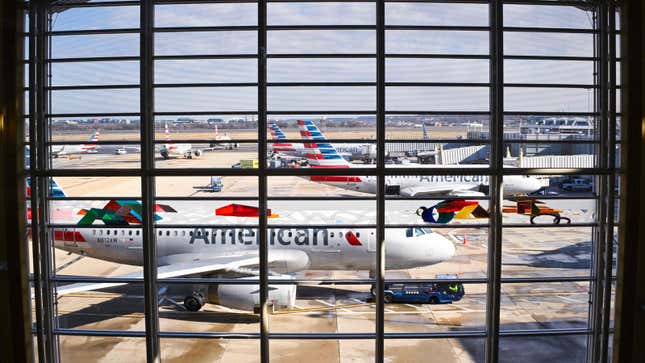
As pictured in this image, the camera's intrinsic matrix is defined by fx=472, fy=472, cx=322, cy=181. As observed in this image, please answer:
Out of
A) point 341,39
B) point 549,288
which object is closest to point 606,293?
point 549,288

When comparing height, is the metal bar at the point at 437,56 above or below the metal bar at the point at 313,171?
above

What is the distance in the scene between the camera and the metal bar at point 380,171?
527 centimetres

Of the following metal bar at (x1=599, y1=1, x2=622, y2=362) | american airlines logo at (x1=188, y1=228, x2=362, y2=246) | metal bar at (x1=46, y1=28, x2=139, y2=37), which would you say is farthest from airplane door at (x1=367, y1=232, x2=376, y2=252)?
metal bar at (x1=46, y1=28, x2=139, y2=37)

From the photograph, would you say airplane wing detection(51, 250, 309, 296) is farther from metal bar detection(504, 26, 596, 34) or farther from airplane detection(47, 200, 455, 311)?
metal bar detection(504, 26, 596, 34)

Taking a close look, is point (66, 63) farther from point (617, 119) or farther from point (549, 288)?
point (549, 288)

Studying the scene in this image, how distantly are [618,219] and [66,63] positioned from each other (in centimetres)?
669

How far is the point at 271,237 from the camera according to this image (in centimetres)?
991

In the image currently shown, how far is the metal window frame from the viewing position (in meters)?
5.29

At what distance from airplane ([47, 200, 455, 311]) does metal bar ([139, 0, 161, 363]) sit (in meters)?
0.63

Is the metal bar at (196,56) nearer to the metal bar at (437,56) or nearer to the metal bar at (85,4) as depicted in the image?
the metal bar at (85,4)

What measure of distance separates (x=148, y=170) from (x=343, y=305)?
4472mm

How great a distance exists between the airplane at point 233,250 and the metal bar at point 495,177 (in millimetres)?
1961

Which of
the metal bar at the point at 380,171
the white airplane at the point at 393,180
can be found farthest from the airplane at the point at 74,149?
the metal bar at the point at 380,171

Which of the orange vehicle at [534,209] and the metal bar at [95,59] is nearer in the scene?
the metal bar at [95,59]
